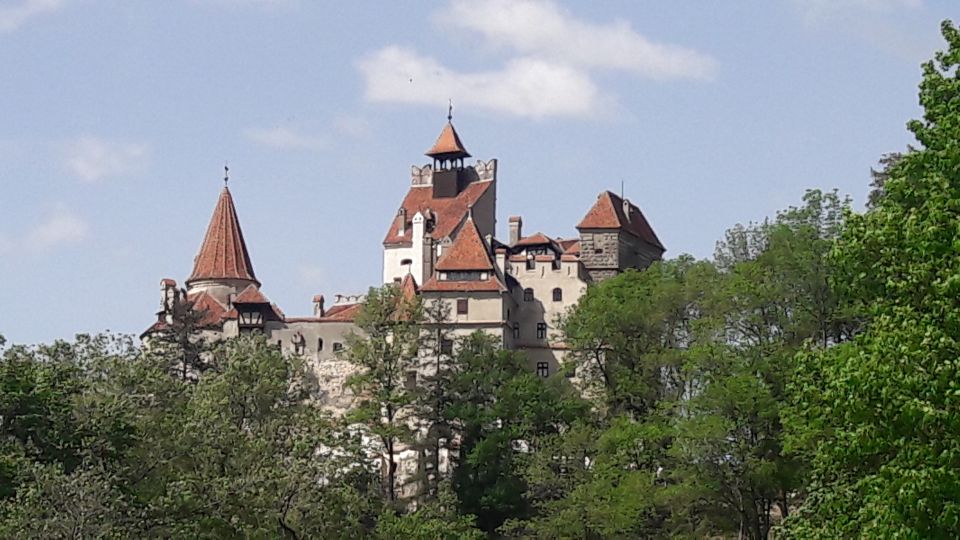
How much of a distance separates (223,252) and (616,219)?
714 inches

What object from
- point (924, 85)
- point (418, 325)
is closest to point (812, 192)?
point (418, 325)

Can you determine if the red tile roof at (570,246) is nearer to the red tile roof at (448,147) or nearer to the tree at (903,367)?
the red tile roof at (448,147)

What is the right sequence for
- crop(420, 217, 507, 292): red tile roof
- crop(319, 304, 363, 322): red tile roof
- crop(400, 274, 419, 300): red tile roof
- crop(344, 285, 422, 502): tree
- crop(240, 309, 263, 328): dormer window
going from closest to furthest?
crop(344, 285, 422, 502): tree → crop(420, 217, 507, 292): red tile roof → crop(400, 274, 419, 300): red tile roof → crop(240, 309, 263, 328): dormer window → crop(319, 304, 363, 322): red tile roof

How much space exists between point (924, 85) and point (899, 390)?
7.77 metres

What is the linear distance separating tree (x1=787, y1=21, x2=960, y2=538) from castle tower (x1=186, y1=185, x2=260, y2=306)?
5057 centimetres

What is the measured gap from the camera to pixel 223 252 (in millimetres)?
77625

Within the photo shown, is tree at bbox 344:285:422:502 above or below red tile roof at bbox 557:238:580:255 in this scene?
below

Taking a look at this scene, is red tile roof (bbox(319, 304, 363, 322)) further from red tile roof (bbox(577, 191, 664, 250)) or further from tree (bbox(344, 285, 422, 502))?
red tile roof (bbox(577, 191, 664, 250))

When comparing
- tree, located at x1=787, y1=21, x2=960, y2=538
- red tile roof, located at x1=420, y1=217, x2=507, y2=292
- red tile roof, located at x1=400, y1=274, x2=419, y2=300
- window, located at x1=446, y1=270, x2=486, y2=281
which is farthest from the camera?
red tile roof, located at x1=400, y1=274, x2=419, y2=300

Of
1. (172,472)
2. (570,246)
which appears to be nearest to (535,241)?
(570,246)

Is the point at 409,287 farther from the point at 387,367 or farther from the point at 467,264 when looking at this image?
the point at 387,367

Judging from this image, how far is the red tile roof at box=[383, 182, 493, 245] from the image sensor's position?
76.2m

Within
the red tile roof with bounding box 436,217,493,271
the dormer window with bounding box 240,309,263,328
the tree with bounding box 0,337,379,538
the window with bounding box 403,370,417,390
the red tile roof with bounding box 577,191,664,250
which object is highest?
the red tile roof with bounding box 577,191,664,250

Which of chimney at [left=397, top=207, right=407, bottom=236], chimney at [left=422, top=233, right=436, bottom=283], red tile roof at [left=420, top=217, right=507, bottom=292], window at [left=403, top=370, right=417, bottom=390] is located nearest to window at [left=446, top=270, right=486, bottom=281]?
red tile roof at [left=420, top=217, right=507, bottom=292]
